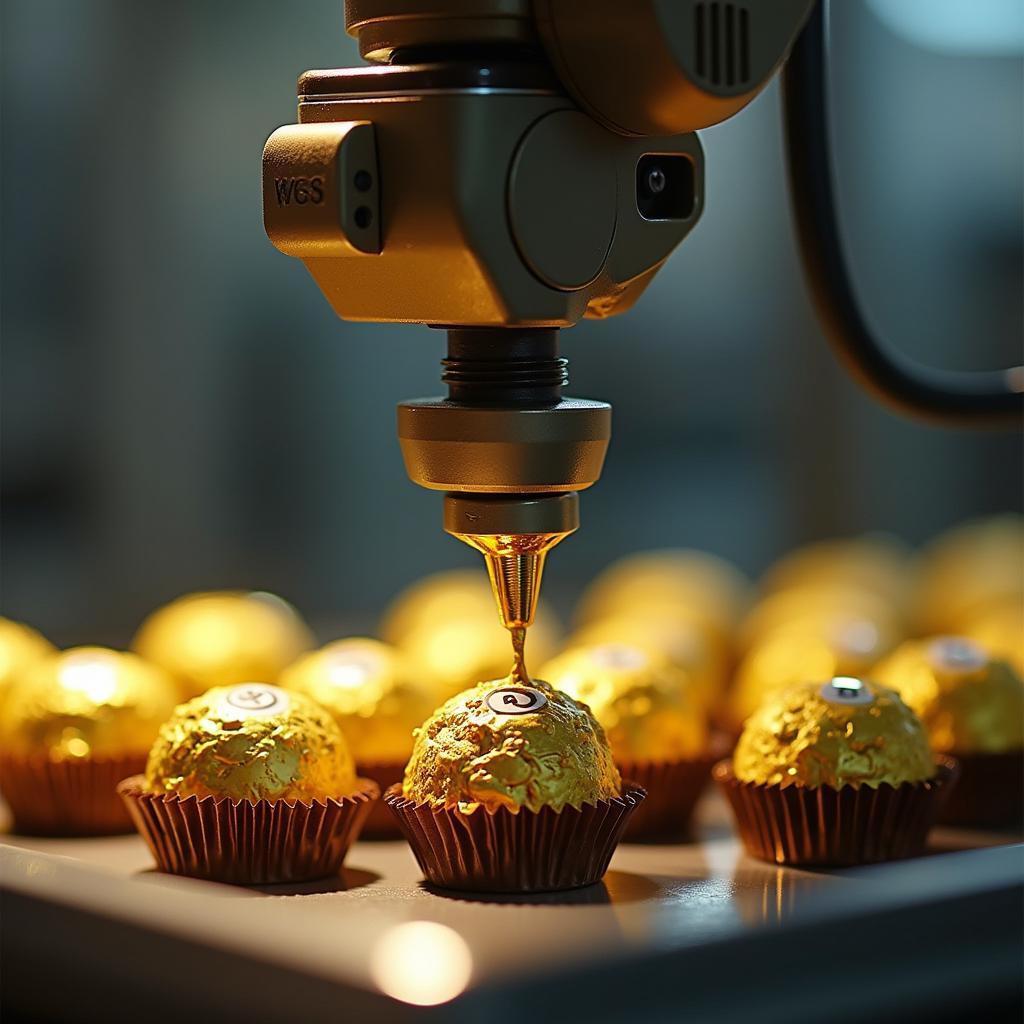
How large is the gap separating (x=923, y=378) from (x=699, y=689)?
0.25 m

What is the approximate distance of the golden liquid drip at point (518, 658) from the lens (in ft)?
2.37

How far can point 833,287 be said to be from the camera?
2.84 ft

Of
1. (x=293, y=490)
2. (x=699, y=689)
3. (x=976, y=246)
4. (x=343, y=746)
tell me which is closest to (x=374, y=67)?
(x=343, y=746)

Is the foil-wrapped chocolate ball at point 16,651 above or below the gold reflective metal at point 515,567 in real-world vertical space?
below

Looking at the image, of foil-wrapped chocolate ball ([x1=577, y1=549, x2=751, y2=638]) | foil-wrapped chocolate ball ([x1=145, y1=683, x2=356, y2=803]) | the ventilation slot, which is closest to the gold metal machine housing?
the ventilation slot

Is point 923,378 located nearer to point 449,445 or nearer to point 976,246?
point 449,445

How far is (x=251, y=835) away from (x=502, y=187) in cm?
29

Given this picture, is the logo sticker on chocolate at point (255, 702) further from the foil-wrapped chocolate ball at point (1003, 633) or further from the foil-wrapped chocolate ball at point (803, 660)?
the foil-wrapped chocolate ball at point (1003, 633)

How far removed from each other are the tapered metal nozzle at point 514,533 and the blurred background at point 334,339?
3.84ft

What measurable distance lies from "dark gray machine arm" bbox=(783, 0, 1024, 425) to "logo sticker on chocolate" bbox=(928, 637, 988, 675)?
119mm

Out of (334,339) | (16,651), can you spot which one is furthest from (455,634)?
(334,339)

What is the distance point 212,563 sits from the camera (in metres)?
2.57

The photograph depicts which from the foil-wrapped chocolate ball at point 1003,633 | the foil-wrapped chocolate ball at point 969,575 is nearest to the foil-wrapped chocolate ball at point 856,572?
the foil-wrapped chocolate ball at point 969,575

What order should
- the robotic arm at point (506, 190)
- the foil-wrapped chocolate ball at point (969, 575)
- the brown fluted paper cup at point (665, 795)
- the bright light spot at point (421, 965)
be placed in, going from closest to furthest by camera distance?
the bright light spot at point (421, 965)
the robotic arm at point (506, 190)
the brown fluted paper cup at point (665, 795)
the foil-wrapped chocolate ball at point (969, 575)
